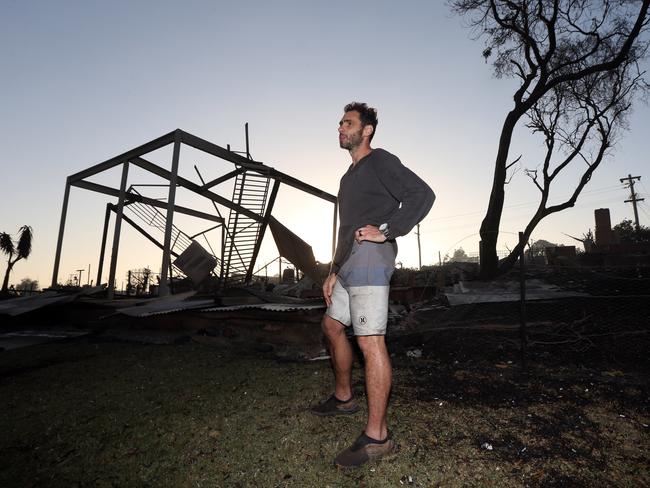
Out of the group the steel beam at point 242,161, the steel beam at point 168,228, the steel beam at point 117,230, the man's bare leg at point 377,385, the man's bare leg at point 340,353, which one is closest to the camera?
the man's bare leg at point 377,385

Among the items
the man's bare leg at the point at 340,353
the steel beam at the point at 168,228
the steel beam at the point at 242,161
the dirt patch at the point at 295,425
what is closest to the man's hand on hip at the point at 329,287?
the man's bare leg at the point at 340,353

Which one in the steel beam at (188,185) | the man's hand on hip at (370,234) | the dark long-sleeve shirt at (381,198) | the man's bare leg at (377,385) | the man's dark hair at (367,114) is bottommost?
the man's bare leg at (377,385)

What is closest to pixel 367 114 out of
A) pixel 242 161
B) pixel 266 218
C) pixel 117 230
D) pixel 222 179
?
pixel 242 161

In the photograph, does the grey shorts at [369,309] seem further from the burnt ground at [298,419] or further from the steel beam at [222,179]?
the steel beam at [222,179]

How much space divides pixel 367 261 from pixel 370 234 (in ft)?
0.54

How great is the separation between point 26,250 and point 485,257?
122 ft

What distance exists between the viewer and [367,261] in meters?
2.01

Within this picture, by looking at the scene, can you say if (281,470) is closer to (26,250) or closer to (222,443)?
(222,443)

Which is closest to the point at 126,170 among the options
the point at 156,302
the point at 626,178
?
the point at 156,302

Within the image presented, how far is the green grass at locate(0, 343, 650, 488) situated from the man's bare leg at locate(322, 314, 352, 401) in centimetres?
21

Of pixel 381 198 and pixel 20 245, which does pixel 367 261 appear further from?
pixel 20 245

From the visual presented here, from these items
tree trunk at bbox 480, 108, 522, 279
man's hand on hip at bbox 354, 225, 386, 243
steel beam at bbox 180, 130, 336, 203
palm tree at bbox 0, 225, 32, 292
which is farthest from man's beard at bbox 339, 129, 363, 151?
palm tree at bbox 0, 225, 32, 292

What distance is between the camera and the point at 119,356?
4090 mm

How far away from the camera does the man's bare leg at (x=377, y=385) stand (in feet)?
5.96
